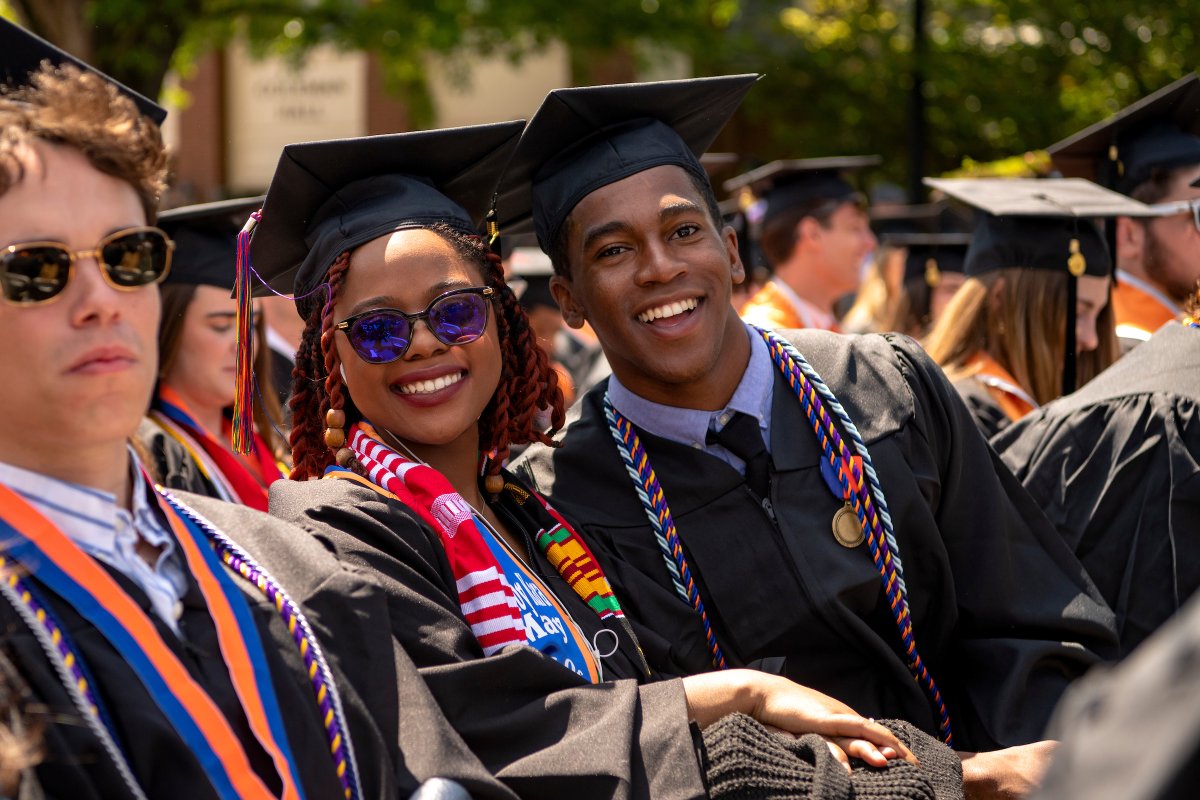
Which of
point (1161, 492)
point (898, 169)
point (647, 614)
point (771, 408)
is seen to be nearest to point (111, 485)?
point (647, 614)

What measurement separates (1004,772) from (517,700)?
1.10 metres

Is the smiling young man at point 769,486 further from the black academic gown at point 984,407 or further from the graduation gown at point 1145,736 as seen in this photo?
the graduation gown at point 1145,736

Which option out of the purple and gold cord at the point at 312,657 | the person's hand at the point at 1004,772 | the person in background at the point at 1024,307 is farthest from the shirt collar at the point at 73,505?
the person in background at the point at 1024,307

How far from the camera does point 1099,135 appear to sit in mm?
5137

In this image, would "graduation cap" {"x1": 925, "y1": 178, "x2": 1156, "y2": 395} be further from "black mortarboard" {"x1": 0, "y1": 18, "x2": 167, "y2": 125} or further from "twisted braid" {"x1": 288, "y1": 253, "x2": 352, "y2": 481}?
"black mortarboard" {"x1": 0, "y1": 18, "x2": 167, "y2": 125}

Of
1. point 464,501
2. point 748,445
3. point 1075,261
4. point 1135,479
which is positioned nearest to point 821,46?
point 1075,261

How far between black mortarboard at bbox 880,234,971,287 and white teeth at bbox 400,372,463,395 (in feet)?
16.1

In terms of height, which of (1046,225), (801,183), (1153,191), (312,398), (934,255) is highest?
(801,183)

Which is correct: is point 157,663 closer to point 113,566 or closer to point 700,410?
point 113,566

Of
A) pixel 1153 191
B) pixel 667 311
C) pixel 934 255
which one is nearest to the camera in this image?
pixel 667 311

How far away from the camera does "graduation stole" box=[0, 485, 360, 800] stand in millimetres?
1731

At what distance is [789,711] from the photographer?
238cm

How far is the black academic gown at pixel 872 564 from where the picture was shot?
288 centimetres

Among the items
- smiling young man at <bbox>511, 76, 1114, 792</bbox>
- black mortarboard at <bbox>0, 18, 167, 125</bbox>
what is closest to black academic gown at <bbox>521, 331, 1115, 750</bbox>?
smiling young man at <bbox>511, 76, 1114, 792</bbox>
